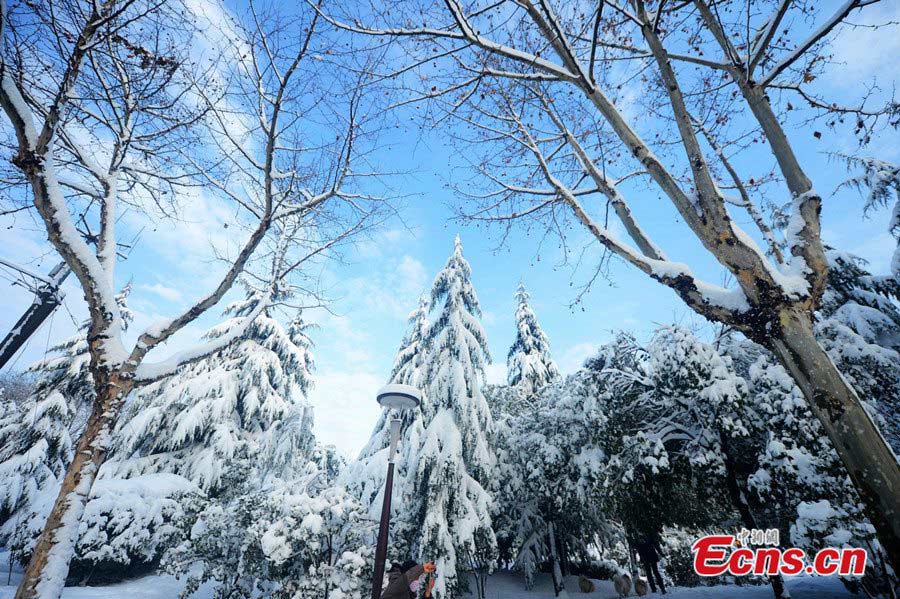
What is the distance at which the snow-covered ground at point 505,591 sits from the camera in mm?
10211

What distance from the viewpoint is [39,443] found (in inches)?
541

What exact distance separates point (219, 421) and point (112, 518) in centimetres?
437

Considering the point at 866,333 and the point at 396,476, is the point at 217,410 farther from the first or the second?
Result: the point at 866,333

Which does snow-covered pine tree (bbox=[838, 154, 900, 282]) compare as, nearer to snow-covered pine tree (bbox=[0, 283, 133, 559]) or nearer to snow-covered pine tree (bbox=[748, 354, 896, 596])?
snow-covered pine tree (bbox=[748, 354, 896, 596])

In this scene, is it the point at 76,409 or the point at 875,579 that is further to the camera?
the point at 76,409

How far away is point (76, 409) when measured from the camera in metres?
16.2

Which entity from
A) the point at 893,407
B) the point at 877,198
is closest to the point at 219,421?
the point at 893,407

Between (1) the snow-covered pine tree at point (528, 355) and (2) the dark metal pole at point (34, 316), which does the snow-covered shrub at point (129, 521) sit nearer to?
(2) the dark metal pole at point (34, 316)

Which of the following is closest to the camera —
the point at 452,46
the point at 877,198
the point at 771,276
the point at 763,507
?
the point at 771,276

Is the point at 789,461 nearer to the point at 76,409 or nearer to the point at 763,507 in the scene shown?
the point at 763,507

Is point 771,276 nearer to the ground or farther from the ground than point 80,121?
nearer to the ground

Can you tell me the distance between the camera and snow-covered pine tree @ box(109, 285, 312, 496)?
14.1 metres

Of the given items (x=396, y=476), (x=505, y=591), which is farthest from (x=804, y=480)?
(x=505, y=591)

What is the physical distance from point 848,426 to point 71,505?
7.21 meters
